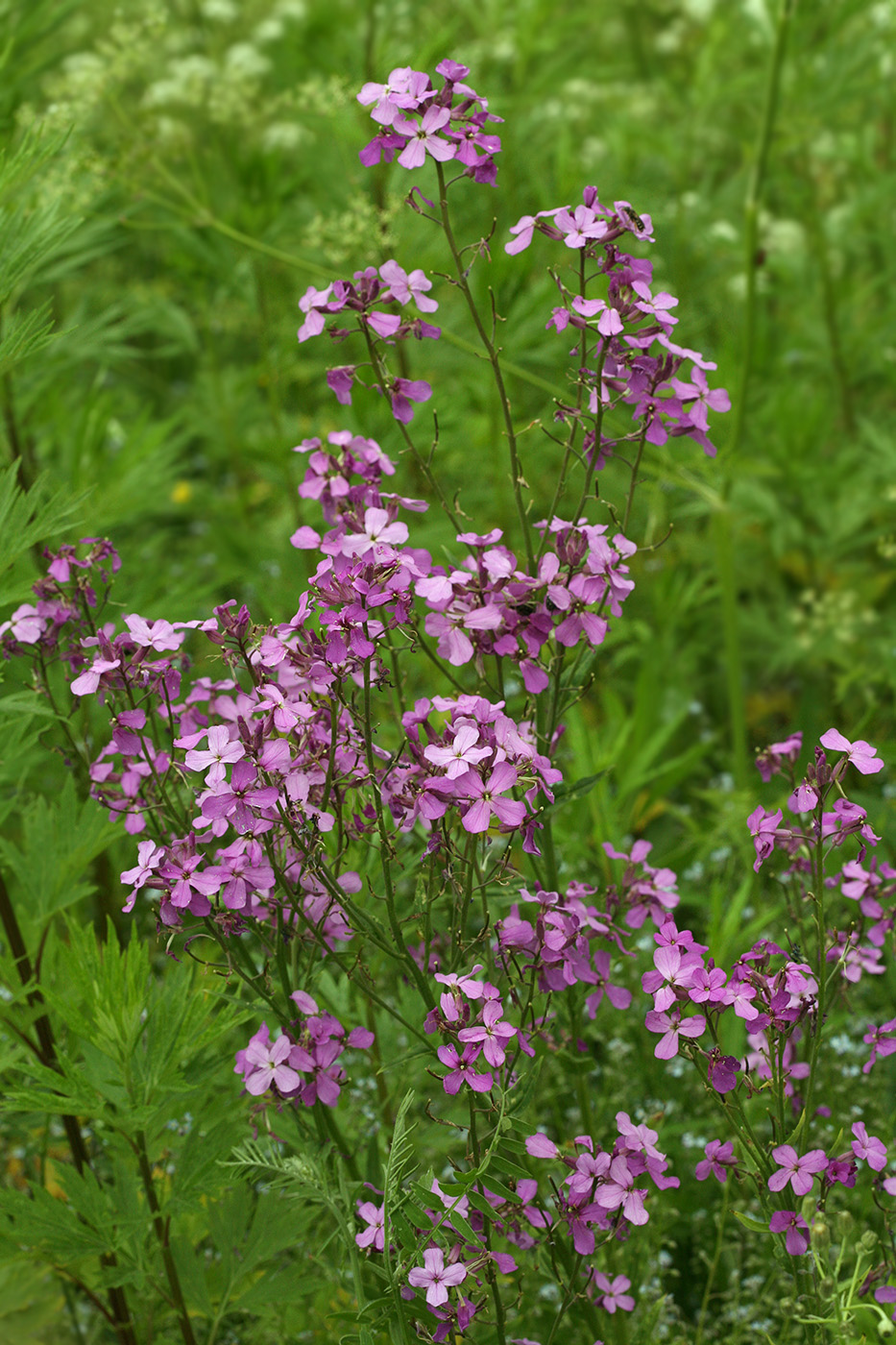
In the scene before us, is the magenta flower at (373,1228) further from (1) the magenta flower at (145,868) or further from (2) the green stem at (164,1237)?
(1) the magenta flower at (145,868)

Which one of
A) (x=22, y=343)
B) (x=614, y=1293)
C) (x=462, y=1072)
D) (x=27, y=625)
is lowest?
(x=614, y=1293)

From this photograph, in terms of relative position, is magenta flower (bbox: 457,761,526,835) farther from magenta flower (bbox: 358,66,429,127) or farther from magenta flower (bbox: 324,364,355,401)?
magenta flower (bbox: 358,66,429,127)

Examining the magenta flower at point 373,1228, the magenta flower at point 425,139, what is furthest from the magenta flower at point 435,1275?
the magenta flower at point 425,139

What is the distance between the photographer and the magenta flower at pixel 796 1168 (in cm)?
155

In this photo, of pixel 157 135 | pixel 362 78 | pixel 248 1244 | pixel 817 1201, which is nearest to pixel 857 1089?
pixel 817 1201

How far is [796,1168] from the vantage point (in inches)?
61.7

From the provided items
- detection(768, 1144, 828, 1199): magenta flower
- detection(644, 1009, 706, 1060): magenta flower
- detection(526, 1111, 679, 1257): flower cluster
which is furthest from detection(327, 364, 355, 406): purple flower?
detection(768, 1144, 828, 1199): magenta flower

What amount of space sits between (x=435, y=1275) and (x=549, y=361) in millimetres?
2246

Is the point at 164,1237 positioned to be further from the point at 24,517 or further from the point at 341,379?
the point at 341,379

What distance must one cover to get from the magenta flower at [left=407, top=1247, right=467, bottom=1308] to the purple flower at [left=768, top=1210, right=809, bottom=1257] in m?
0.38

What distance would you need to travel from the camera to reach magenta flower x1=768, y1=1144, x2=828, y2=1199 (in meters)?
1.55

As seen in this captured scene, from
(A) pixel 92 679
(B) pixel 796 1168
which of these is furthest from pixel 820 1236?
(A) pixel 92 679

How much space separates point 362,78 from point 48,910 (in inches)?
96.2

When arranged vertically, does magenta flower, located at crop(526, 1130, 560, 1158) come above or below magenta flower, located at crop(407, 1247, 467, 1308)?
above
